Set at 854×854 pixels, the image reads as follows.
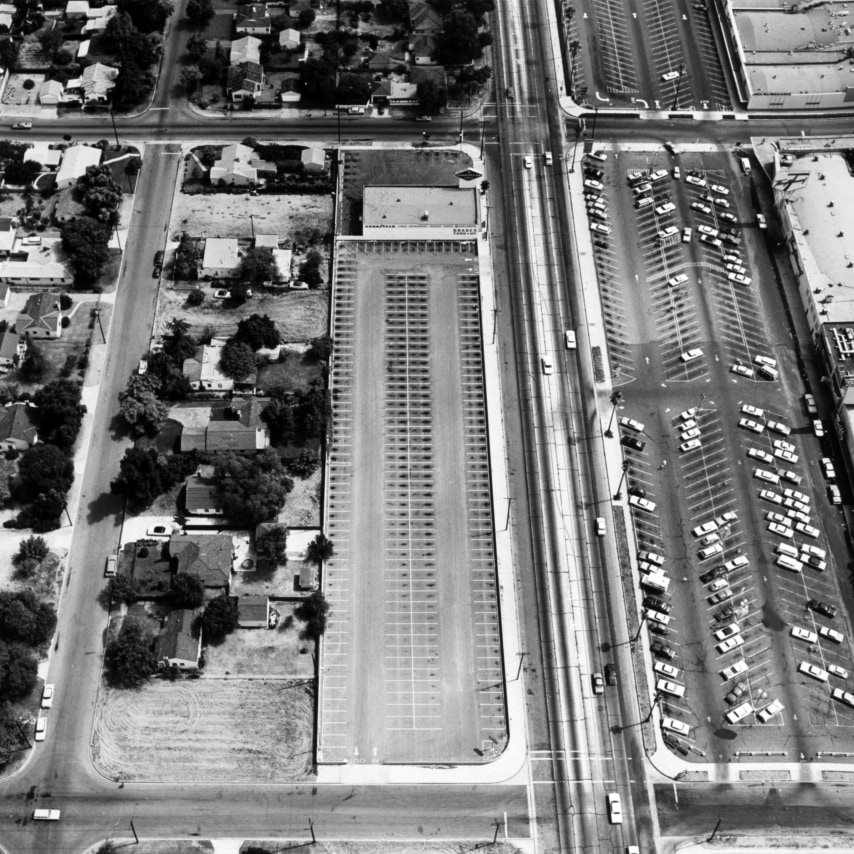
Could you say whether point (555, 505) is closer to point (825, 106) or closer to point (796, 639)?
point (796, 639)

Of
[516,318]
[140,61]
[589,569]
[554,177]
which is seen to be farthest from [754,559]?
[140,61]

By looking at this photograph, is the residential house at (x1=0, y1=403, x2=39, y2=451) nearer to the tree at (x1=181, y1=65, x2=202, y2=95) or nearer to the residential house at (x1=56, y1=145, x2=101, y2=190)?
the residential house at (x1=56, y1=145, x2=101, y2=190)

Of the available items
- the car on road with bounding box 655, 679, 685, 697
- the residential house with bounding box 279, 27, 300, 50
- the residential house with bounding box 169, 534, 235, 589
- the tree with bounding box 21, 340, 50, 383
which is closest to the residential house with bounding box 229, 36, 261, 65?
the residential house with bounding box 279, 27, 300, 50

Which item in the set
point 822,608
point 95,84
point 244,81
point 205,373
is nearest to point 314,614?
point 205,373

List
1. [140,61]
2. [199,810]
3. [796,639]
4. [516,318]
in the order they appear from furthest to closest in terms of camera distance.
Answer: [140,61]
[516,318]
[796,639]
[199,810]

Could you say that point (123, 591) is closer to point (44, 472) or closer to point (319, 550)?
point (44, 472)

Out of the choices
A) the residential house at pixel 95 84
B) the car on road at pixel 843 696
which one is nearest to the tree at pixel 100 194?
the residential house at pixel 95 84
